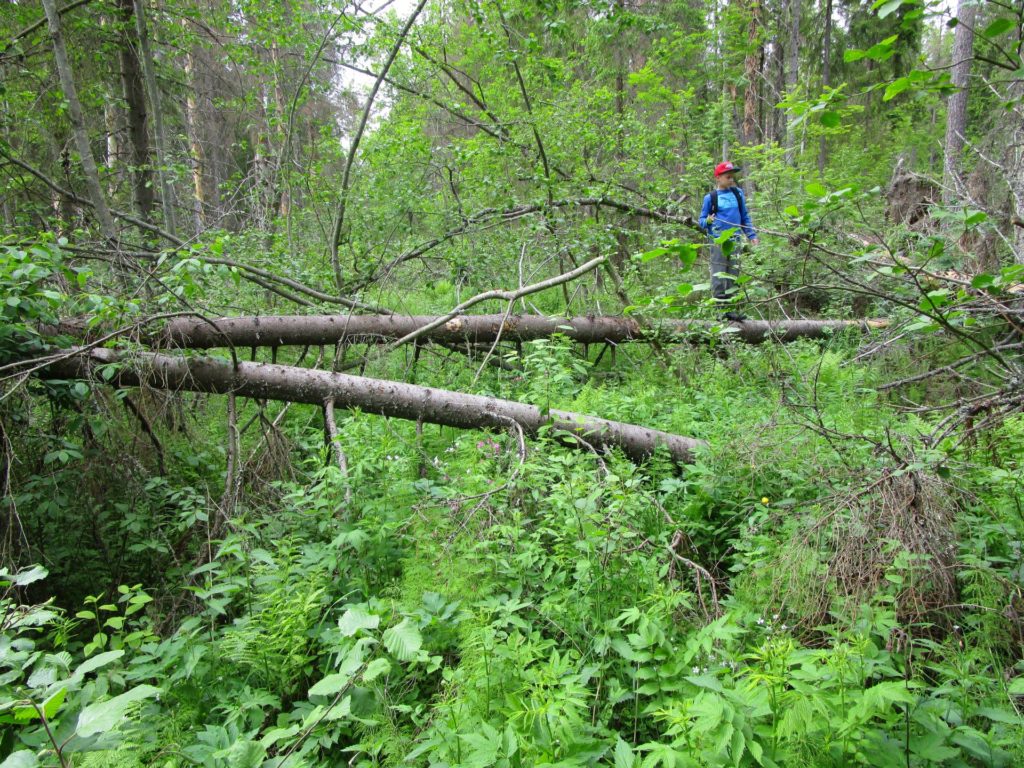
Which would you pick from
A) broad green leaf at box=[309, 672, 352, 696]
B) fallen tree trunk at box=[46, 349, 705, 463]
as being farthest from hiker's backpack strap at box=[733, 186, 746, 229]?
broad green leaf at box=[309, 672, 352, 696]

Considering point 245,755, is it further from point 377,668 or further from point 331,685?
point 377,668

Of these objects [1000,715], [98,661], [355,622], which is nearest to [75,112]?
[98,661]

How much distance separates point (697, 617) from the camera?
2357 millimetres

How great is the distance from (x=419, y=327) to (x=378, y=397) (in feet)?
5.21

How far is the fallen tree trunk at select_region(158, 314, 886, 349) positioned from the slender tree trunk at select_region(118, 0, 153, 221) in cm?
303

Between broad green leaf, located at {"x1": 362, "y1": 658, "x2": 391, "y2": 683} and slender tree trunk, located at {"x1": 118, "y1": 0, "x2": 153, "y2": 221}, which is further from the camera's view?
slender tree trunk, located at {"x1": 118, "y1": 0, "x2": 153, "y2": 221}

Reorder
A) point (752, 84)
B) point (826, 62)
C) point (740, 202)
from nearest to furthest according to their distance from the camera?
point (740, 202) < point (752, 84) < point (826, 62)

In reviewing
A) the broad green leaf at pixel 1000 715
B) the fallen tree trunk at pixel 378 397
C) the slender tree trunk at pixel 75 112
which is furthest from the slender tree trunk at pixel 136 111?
the broad green leaf at pixel 1000 715

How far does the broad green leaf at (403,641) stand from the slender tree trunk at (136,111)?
21.9 ft

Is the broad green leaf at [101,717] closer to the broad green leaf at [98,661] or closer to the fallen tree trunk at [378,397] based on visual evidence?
the broad green leaf at [98,661]

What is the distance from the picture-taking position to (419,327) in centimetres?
579

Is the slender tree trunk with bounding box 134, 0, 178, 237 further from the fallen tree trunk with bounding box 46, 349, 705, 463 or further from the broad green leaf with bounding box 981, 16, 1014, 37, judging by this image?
the broad green leaf with bounding box 981, 16, 1014, 37

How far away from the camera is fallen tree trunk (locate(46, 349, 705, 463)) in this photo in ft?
13.0

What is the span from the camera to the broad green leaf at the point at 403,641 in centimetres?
193
